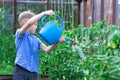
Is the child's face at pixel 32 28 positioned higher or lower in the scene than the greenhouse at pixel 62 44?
higher

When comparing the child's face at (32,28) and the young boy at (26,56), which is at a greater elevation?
the child's face at (32,28)

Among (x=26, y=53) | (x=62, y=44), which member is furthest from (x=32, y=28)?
(x=62, y=44)

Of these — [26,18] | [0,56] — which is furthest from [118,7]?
[0,56]

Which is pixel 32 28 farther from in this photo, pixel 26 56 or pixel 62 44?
pixel 62 44

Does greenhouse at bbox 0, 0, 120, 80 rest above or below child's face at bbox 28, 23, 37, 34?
below

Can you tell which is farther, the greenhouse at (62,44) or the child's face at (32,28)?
the child's face at (32,28)

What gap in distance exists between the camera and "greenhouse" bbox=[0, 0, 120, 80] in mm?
2777

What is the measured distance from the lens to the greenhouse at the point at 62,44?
2777mm

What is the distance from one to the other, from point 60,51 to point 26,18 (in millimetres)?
941

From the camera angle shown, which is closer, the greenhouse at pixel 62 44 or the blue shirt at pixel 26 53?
the greenhouse at pixel 62 44

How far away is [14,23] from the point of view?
7.77 m

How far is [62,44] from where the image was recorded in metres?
4.21

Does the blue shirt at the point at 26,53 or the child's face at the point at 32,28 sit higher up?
the child's face at the point at 32,28

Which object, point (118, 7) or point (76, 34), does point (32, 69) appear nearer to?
point (76, 34)
